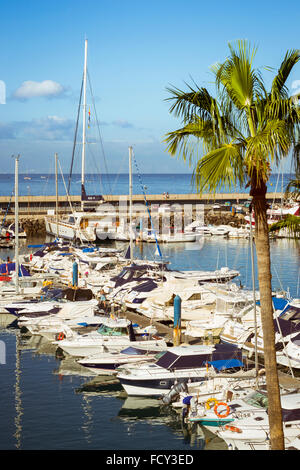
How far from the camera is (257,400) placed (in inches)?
813

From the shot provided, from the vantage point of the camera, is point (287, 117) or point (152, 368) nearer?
point (287, 117)

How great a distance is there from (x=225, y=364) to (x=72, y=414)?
662cm

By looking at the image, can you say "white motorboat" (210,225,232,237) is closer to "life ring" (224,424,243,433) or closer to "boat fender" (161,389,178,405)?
"boat fender" (161,389,178,405)

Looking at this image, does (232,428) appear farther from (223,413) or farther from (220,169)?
(220,169)

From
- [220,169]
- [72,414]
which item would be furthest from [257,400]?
[220,169]

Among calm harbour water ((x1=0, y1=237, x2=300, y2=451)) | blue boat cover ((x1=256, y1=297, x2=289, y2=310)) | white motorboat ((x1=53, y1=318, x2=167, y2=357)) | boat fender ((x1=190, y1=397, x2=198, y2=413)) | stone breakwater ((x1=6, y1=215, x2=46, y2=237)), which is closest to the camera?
calm harbour water ((x1=0, y1=237, x2=300, y2=451))

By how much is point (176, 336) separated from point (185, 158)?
20.8 metres

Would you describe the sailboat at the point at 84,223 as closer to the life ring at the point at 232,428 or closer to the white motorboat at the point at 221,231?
the white motorboat at the point at 221,231

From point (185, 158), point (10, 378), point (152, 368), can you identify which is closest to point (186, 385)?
point (152, 368)

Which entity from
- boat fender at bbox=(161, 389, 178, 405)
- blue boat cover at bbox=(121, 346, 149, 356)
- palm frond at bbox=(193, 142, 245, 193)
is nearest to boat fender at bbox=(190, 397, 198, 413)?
boat fender at bbox=(161, 389, 178, 405)

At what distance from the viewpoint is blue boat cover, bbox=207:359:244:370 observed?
83.0 feet

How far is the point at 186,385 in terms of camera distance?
23.8 metres

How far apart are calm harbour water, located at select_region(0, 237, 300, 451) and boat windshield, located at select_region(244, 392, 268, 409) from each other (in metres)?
1.77

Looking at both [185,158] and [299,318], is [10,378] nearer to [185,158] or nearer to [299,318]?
[299,318]
